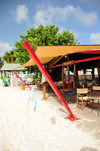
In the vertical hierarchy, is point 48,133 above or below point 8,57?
below

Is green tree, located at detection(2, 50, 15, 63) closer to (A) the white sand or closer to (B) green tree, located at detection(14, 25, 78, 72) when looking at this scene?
(B) green tree, located at detection(14, 25, 78, 72)

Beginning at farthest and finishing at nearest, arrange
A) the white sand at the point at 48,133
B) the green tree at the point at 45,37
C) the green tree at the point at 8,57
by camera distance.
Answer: the green tree at the point at 8,57 < the green tree at the point at 45,37 < the white sand at the point at 48,133

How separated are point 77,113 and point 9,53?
43.7m

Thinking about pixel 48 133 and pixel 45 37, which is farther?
pixel 45 37

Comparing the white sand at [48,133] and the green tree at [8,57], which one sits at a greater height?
the green tree at [8,57]

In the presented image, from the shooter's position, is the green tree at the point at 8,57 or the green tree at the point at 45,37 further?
the green tree at the point at 8,57

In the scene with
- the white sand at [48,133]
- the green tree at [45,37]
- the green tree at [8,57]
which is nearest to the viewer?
the white sand at [48,133]

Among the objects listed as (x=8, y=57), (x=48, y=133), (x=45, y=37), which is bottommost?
(x=48, y=133)

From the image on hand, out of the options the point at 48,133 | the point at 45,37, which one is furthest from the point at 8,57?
the point at 48,133

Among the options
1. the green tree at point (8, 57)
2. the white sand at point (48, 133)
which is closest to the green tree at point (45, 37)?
the white sand at point (48, 133)

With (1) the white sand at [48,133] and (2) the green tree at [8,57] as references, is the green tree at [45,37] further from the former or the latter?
(2) the green tree at [8,57]

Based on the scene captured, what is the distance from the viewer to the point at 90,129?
129 inches

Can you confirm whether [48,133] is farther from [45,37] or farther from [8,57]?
[8,57]

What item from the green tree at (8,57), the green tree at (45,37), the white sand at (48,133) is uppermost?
the green tree at (8,57)
